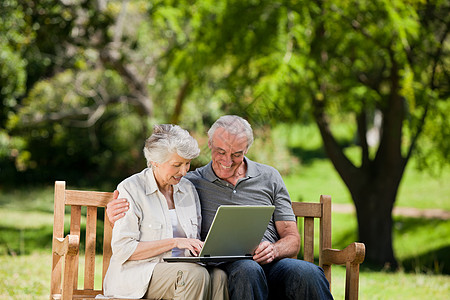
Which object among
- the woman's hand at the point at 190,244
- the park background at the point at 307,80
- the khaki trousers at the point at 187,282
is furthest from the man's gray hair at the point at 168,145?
the park background at the point at 307,80

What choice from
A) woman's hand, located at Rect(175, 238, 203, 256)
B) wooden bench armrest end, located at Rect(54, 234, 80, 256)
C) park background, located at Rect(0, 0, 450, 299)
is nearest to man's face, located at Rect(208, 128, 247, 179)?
woman's hand, located at Rect(175, 238, 203, 256)

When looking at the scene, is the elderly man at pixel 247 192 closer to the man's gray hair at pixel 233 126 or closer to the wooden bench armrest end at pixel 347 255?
the man's gray hair at pixel 233 126

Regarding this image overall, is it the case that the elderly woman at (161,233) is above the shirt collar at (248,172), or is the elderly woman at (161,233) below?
below

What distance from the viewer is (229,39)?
8953 millimetres

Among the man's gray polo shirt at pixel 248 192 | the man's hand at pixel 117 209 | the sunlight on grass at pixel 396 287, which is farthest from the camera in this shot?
the sunlight on grass at pixel 396 287

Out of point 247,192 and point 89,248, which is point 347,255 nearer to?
point 247,192

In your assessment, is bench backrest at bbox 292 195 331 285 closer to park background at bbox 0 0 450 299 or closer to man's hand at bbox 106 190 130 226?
man's hand at bbox 106 190 130 226

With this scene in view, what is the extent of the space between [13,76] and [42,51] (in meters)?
2.35

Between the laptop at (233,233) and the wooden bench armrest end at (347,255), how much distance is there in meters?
0.50

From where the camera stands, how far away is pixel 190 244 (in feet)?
11.0

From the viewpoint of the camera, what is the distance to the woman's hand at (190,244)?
333cm

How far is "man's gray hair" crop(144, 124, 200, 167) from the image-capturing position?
11.4ft

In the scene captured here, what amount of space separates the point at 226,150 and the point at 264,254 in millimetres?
653

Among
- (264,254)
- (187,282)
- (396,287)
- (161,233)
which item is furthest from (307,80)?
(187,282)
